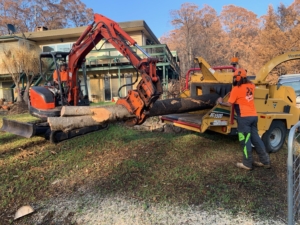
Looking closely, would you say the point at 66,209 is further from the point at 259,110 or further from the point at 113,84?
the point at 113,84

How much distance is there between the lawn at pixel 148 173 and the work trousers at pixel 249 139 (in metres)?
0.23

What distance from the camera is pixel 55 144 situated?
6.59m

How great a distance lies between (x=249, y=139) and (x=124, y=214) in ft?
9.03

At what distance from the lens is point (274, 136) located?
605 centimetres

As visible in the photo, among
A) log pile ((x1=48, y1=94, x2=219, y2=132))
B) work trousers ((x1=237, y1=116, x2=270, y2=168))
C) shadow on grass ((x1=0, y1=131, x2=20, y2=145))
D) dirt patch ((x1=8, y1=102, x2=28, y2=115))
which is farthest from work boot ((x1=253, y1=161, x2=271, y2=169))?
dirt patch ((x1=8, y1=102, x2=28, y2=115))

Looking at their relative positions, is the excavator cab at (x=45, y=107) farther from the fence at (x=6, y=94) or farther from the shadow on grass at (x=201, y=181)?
the fence at (x=6, y=94)

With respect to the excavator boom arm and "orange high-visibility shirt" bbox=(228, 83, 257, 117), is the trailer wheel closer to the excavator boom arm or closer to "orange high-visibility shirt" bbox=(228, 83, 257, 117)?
"orange high-visibility shirt" bbox=(228, 83, 257, 117)

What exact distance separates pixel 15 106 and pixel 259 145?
48.1 ft

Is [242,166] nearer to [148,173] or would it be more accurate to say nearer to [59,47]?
[148,173]

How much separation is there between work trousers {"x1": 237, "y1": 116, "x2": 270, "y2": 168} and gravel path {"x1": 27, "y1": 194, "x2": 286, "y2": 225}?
1.63 m

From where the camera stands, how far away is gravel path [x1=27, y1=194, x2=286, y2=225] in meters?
3.22

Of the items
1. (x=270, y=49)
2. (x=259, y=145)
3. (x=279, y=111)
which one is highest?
(x=270, y=49)

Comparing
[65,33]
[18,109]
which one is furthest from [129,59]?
[65,33]

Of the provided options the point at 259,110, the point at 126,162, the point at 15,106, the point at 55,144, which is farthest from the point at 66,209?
the point at 15,106
